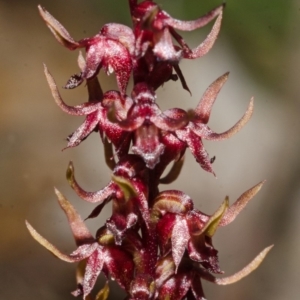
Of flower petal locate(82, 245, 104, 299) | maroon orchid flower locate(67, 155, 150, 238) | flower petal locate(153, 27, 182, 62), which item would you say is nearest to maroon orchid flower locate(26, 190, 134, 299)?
flower petal locate(82, 245, 104, 299)

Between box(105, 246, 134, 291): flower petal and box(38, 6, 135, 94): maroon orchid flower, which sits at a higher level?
box(38, 6, 135, 94): maroon orchid flower

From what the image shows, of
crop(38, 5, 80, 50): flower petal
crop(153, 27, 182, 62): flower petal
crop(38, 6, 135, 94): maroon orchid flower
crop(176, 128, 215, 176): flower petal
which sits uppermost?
crop(38, 5, 80, 50): flower petal

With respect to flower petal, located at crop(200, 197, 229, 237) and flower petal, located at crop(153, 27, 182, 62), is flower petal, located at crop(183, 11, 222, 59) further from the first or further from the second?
flower petal, located at crop(200, 197, 229, 237)

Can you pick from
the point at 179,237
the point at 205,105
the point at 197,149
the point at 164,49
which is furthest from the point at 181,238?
the point at 164,49

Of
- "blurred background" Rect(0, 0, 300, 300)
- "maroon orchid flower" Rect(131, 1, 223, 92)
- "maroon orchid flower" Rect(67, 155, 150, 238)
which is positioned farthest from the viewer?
"blurred background" Rect(0, 0, 300, 300)

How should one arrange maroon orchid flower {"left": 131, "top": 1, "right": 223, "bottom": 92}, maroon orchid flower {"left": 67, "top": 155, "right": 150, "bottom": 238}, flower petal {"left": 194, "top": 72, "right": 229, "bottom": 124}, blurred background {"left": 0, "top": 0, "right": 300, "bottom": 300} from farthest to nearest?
blurred background {"left": 0, "top": 0, "right": 300, "bottom": 300}, flower petal {"left": 194, "top": 72, "right": 229, "bottom": 124}, maroon orchid flower {"left": 67, "top": 155, "right": 150, "bottom": 238}, maroon orchid flower {"left": 131, "top": 1, "right": 223, "bottom": 92}

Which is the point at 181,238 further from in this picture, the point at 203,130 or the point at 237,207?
the point at 203,130

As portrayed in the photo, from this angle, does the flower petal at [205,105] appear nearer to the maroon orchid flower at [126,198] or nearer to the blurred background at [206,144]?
the maroon orchid flower at [126,198]

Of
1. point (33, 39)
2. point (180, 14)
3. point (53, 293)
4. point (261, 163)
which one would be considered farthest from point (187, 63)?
point (53, 293)

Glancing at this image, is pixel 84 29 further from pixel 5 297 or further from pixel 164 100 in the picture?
pixel 5 297
